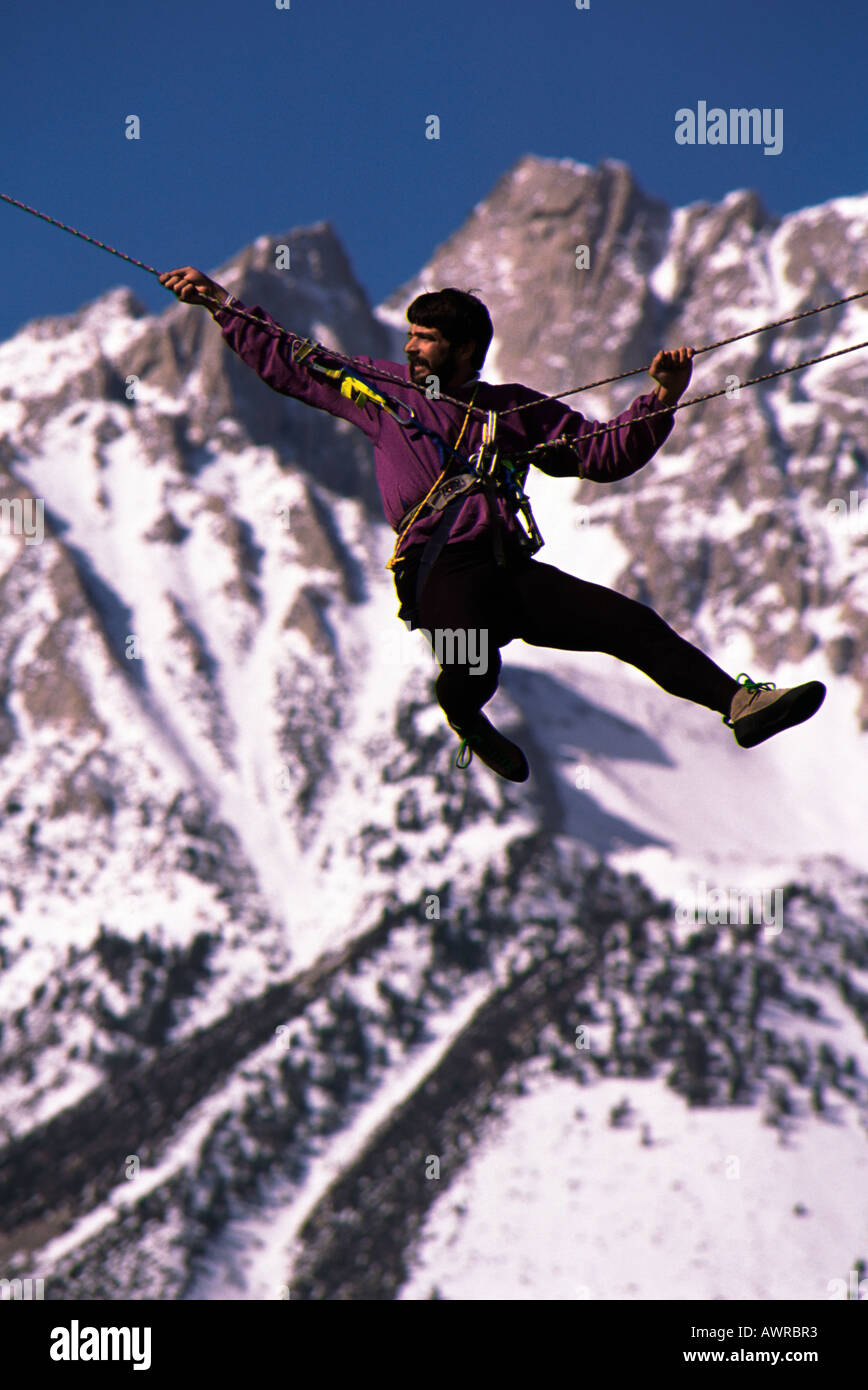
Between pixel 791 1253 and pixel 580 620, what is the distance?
20524cm

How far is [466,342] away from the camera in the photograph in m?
12.4

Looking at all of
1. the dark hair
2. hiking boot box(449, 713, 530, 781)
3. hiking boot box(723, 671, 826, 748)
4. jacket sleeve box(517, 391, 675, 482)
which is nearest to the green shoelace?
hiking boot box(723, 671, 826, 748)

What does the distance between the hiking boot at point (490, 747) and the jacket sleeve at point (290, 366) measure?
2.49 meters

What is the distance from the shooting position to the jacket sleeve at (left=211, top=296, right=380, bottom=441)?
12.7 m

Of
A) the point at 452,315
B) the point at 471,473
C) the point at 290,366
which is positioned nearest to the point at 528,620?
the point at 471,473

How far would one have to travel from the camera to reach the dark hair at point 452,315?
12227 millimetres

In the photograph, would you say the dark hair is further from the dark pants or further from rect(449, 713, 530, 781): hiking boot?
rect(449, 713, 530, 781): hiking boot

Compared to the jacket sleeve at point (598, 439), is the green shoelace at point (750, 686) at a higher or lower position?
lower

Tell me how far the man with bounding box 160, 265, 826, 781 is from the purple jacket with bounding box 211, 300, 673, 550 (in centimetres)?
1

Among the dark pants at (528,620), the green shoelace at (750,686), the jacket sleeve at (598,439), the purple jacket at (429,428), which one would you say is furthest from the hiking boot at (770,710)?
the purple jacket at (429,428)

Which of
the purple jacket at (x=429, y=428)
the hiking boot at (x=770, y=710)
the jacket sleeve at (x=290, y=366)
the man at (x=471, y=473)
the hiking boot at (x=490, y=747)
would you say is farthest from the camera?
the hiking boot at (x=490, y=747)

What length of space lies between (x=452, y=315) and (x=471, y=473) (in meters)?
1.23

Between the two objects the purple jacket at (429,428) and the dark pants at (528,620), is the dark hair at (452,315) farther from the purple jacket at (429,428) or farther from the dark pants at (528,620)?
the dark pants at (528,620)
